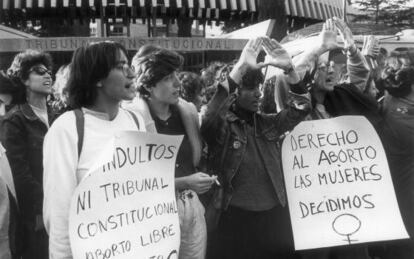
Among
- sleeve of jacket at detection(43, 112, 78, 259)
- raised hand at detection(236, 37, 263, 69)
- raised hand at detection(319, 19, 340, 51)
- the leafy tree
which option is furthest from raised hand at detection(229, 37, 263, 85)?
the leafy tree

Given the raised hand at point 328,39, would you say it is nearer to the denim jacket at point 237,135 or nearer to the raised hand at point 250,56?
Answer: the denim jacket at point 237,135

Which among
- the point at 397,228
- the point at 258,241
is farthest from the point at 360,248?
the point at 258,241

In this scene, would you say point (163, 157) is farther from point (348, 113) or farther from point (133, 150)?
point (348, 113)

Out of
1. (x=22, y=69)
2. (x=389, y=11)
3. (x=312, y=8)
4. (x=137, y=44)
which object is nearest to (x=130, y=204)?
(x=22, y=69)

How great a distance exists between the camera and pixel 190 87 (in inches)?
247

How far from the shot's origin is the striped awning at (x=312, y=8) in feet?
65.5

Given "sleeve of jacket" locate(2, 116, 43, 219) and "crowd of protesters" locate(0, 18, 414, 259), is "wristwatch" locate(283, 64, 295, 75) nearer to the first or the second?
"crowd of protesters" locate(0, 18, 414, 259)

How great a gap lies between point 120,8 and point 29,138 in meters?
14.4

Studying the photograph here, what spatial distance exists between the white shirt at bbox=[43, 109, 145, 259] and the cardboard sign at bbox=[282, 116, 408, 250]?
1468 millimetres

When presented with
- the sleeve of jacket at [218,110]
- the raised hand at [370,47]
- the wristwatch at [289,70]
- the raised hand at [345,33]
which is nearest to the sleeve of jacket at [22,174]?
the sleeve of jacket at [218,110]

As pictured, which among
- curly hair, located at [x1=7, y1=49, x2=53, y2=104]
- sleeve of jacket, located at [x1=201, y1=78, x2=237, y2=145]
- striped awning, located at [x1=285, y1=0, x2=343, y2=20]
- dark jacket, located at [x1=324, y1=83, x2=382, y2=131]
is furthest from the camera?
striped awning, located at [x1=285, y1=0, x2=343, y2=20]

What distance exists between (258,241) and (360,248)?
695 millimetres

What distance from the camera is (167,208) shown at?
3.04 metres

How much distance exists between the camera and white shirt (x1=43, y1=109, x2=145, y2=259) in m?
2.67
